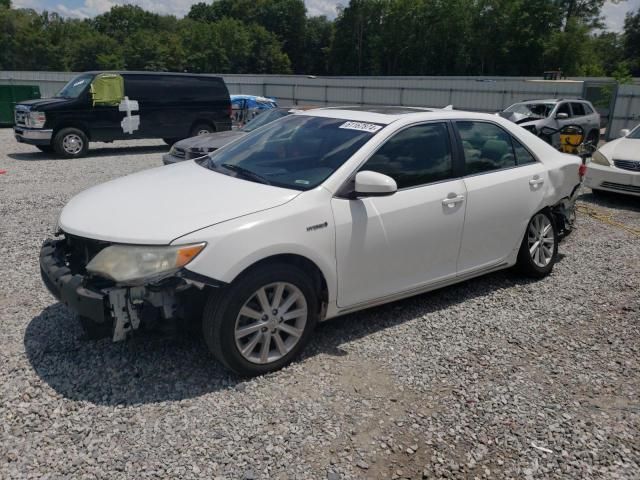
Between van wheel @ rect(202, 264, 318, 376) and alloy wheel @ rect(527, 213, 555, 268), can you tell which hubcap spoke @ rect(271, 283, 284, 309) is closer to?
van wheel @ rect(202, 264, 318, 376)

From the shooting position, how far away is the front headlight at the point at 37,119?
12297 millimetres

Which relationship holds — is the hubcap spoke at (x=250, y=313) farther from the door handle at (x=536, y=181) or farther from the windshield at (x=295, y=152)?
the door handle at (x=536, y=181)

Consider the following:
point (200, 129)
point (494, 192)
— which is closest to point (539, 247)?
point (494, 192)

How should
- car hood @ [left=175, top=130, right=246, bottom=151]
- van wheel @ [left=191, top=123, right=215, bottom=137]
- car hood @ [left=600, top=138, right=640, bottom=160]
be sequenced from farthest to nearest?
van wheel @ [left=191, top=123, right=215, bottom=137], car hood @ [left=175, top=130, right=246, bottom=151], car hood @ [left=600, top=138, right=640, bottom=160]

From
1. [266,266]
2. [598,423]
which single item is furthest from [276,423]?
[598,423]

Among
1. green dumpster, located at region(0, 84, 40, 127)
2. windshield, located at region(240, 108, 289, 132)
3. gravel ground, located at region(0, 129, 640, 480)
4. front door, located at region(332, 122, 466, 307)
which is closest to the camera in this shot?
gravel ground, located at region(0, 129, 640, 480)

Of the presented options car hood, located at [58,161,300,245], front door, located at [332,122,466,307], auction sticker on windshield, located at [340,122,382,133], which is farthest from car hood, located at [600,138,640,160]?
car hood, located at [58,161,300,245]

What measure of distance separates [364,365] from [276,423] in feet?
2.87

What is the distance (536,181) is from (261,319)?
9.89 ft

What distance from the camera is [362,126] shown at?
4086 millimetres

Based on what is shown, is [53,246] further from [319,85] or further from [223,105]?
[319,85]

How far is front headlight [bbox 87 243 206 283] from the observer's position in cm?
301

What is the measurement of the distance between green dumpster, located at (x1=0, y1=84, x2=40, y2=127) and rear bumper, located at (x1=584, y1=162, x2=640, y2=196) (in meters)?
17.5

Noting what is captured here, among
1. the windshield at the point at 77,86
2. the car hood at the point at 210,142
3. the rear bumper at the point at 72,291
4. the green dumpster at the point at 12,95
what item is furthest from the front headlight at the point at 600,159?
the green dumpster at the point at 12,95
